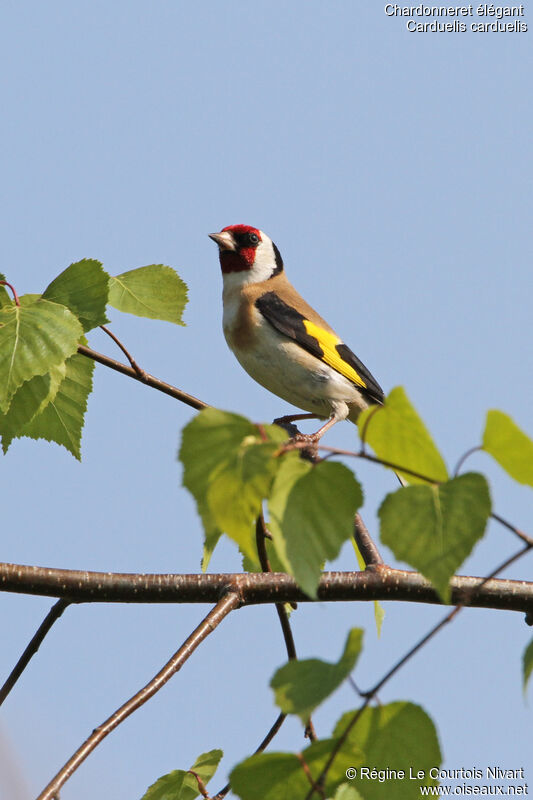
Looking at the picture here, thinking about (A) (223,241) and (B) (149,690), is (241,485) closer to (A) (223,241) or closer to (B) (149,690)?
(B) (149,690)

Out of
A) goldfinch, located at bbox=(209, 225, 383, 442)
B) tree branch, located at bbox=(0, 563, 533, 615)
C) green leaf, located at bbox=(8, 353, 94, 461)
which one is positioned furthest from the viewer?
goldfinch, located at bbox=(209, 225, 383, 442)

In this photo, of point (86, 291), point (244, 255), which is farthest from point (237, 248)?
point (86, 291)

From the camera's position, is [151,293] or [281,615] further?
[151,293]

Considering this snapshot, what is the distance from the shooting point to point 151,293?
3.16 metres

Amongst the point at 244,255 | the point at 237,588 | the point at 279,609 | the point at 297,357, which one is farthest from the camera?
the point at 244,255

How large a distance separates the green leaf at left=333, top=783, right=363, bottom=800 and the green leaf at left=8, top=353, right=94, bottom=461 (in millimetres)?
1562

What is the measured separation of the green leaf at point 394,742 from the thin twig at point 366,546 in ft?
4.70

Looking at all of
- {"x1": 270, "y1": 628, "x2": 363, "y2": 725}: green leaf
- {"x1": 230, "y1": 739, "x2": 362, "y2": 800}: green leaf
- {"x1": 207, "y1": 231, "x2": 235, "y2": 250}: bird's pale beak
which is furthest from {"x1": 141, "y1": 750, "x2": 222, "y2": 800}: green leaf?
{"x1": 207, "y1": 231, "x2": 235, "y2": 250}: bird's pale beak

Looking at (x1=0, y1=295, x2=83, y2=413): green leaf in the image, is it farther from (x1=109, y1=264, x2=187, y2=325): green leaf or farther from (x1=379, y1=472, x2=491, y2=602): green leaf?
(x1=379, y1=472, x2=491, y2=602): green leaf

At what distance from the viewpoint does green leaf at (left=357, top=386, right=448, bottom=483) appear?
4.85ft

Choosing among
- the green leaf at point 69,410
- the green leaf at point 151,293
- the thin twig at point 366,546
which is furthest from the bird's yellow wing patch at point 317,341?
the green leaf at point 69,410

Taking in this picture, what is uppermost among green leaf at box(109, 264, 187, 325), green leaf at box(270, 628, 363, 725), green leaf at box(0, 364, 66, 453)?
green leaf at box(109, 264, 187, 325)

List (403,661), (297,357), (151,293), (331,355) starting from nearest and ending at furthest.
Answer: (403,661) → (151,293) → (297,357) → (331,355)

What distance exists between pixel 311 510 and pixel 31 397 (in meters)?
1.31
